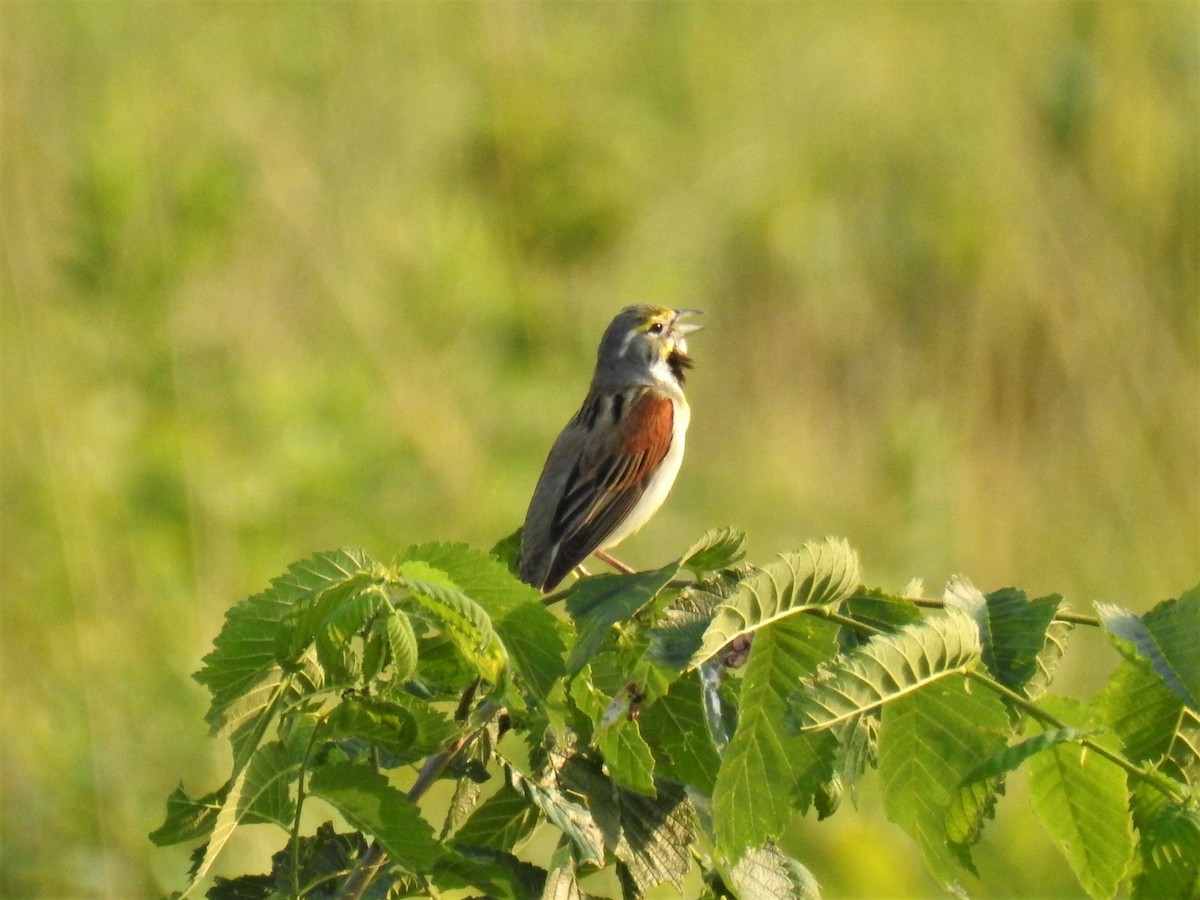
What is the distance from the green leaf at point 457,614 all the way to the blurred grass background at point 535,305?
3870mm

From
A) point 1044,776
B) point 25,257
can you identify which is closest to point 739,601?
point 1044,776

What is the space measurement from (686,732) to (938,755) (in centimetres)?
37

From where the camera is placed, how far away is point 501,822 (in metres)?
1.97

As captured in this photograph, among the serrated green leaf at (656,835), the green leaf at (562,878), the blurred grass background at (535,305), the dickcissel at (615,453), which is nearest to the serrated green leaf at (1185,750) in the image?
the serrated green leaf at (656,835)

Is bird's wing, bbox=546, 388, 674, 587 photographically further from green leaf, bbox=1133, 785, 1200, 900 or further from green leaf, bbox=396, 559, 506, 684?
green leaf, bbox=1133, 785, 1200, 900

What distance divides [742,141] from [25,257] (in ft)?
23.9

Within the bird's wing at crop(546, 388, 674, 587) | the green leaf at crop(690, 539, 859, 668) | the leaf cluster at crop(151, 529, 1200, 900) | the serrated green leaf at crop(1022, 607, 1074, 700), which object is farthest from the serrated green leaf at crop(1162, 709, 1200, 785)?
the bird's wing at crop(546, 388, 674, 587)

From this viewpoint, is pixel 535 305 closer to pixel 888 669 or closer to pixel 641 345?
pixel 641 345

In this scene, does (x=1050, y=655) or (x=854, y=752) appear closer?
(x=854, y=752)

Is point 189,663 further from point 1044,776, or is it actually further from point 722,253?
point 722,253

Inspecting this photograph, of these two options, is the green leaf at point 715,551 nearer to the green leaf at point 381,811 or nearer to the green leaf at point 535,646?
the green leaf at point 535,646

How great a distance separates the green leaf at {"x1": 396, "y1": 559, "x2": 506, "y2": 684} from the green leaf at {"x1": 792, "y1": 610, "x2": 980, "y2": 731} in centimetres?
36

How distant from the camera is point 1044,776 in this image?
1737 mm

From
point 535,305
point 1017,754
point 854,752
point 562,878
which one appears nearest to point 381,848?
point 562,878
